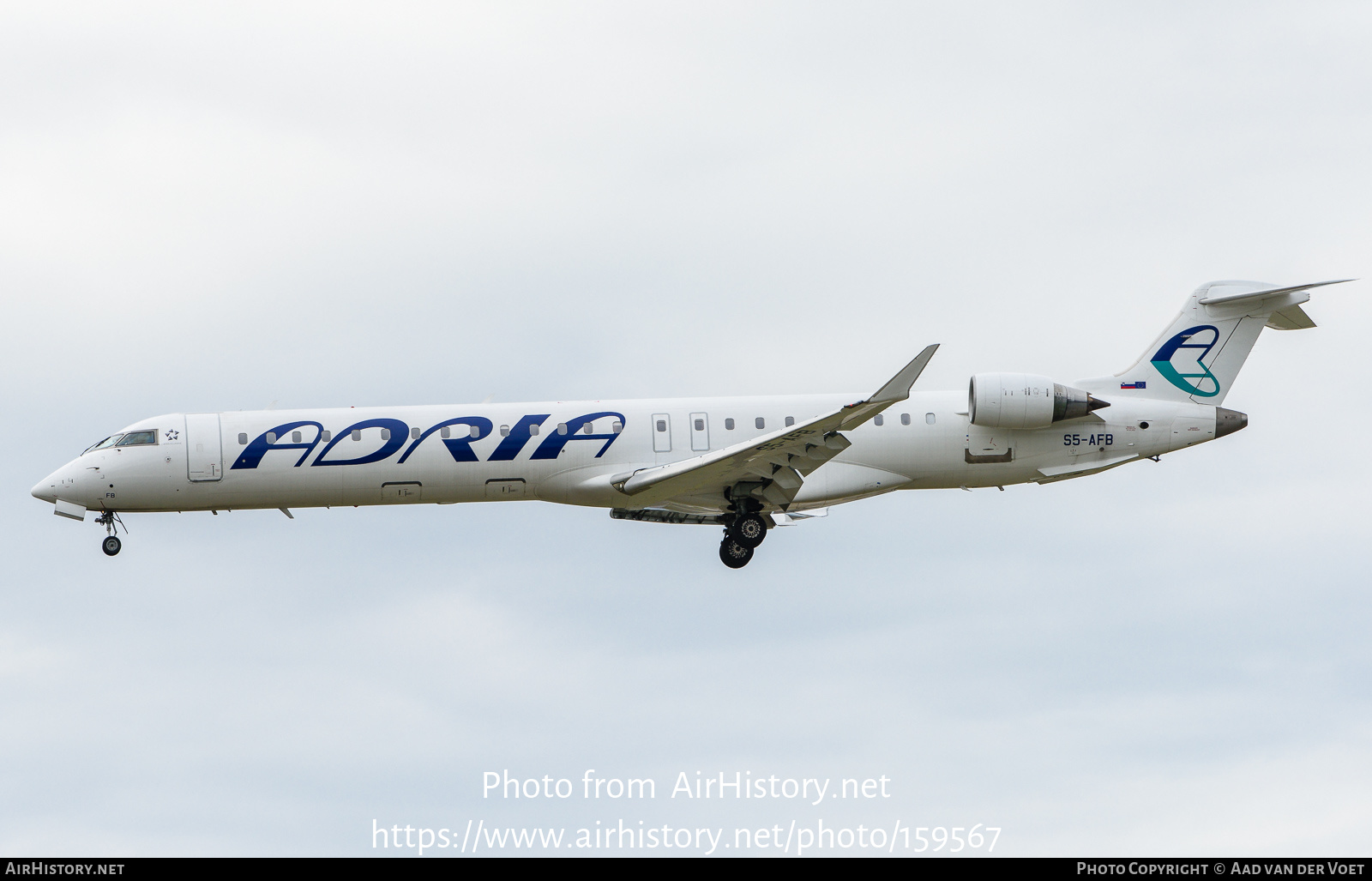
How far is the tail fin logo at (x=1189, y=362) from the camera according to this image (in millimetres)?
29297

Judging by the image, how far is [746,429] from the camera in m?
27.9

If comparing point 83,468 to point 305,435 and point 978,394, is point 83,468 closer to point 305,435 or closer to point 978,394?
point 305,435

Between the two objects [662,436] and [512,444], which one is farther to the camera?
[662,436]

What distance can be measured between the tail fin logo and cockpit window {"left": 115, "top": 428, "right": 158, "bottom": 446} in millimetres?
20703

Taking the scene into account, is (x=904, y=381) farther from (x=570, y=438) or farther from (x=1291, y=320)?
(x=1291, y=320)

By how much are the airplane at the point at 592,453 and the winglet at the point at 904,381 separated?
3264 mm

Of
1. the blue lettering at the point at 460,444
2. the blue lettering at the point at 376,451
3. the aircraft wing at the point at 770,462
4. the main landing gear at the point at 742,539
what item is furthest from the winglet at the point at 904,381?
the blue lettering at the point at 376,451

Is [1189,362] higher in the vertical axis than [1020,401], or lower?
higher

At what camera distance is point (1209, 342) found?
96.9ft

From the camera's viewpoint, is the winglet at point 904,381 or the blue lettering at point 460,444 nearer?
the winglet at point 904,381

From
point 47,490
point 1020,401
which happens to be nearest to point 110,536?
point 47,490

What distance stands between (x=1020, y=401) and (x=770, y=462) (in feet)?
17.5

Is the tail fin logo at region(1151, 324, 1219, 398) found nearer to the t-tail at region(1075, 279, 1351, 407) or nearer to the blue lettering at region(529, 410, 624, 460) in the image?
the t-tail at region(1075, 279, 1351, 407)

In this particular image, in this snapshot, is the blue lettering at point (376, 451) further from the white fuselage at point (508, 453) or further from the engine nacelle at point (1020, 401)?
the engine nacelle at point (1020, 401)
